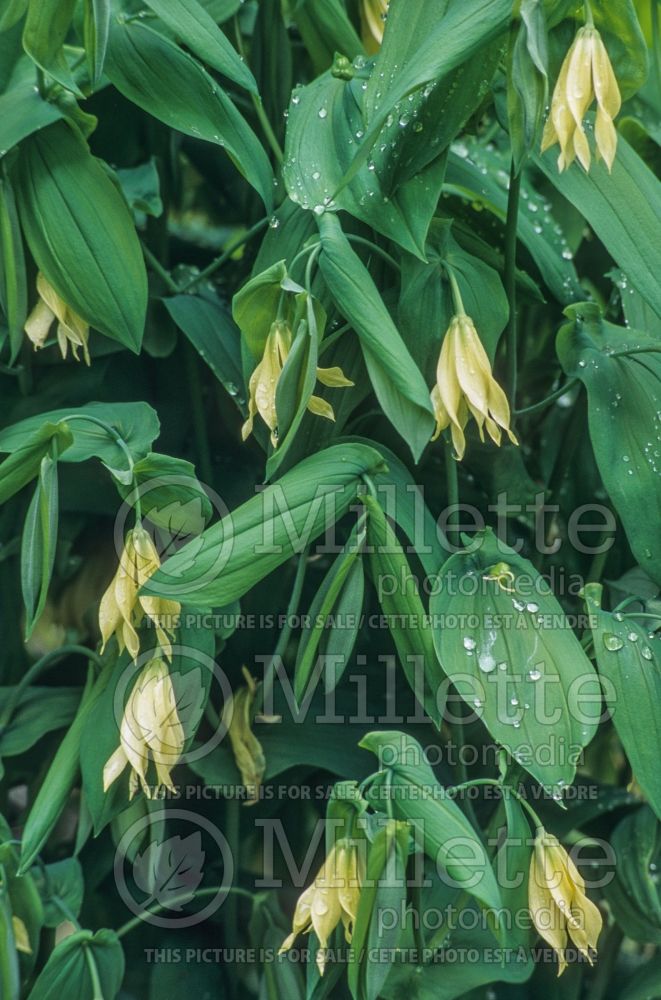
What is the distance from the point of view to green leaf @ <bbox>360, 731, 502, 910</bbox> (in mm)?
563

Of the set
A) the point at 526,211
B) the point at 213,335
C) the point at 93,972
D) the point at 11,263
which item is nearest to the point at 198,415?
the point at 213,335

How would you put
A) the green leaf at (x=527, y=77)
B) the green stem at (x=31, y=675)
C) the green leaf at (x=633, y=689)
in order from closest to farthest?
the green leaf at (x=527, y=77), the green leaf at (x=633, y=689), the green stem at (x=31, y=675)

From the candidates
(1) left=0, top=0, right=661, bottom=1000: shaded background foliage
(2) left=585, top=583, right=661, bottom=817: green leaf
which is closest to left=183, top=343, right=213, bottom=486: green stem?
(1) left=0, top=0, right=661, bottom=1000: shaded background foliage

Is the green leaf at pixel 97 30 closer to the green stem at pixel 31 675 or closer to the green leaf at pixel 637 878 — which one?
the green stem at pixel 31 675

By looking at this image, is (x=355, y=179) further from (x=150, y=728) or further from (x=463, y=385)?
(x=150, y=728)

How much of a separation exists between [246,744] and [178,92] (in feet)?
1.50

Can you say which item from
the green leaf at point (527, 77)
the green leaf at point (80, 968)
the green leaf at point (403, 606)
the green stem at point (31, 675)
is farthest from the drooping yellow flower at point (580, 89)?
the green leaf at point (80, 968)

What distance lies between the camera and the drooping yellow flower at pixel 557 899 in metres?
0.60

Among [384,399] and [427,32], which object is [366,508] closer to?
[384,399]

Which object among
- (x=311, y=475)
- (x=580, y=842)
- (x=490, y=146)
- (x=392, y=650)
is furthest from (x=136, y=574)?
(x=490, y=146)

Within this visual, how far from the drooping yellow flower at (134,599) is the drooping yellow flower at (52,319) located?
16 centimetres

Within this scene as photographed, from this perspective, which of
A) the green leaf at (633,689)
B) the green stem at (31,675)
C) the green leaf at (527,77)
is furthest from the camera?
the green stem at (31,675)

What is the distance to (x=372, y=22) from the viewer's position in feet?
2.67

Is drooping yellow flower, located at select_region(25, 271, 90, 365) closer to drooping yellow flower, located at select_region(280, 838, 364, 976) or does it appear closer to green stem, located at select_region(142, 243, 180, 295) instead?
green stem, located at select_region(142, 243, 180, 295)
